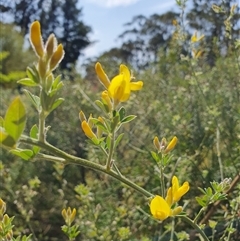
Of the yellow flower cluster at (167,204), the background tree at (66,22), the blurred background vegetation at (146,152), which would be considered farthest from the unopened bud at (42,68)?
the background tree at (66,22)

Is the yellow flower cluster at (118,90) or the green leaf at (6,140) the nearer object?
the green leaf at (6,140)

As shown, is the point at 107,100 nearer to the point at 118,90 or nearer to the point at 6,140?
the point at 118,90

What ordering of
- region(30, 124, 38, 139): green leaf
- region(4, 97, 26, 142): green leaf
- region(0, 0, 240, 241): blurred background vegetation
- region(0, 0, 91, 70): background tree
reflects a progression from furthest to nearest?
region(0, 0, 91, 70): background tree, region(0, 0, 240, 241): blurred background vegetation, region(30, 124, 38, 139): green leaf, region(4, 97, 26, 142): green leaf

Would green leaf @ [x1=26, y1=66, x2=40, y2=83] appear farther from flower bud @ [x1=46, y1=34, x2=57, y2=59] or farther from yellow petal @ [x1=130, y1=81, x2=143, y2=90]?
yellow petal @ [x1=130, y1=81, x2=143, y2=90]

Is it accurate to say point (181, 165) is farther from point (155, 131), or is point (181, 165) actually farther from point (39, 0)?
point (39, 0)

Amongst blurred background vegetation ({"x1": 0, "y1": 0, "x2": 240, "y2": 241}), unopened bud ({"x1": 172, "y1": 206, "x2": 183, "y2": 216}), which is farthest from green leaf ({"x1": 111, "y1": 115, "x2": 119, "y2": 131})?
blurred background vegetation ({"x1": 0, "y1": 0, "x2": 240, "y2": 241})

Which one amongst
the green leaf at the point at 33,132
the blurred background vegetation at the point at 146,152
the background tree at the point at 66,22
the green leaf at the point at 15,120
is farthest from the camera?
the background tree at the point at 66,22

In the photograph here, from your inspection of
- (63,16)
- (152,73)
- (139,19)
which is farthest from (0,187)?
(63,16)

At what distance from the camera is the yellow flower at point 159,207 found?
23.6 inches

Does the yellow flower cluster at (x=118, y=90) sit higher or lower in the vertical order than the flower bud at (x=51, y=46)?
lower

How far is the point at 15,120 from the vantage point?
0.46 m

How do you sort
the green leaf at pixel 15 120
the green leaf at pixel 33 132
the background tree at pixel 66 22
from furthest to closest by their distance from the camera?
the background tree at pixel 66 22
the green leaf at pixel 33 132
the green leaf at pixel 15 120

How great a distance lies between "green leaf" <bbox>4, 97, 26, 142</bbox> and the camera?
457 mm

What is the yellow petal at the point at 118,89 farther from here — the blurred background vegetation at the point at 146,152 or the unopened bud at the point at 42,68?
the blurred background vegetation at the point at 146,152
